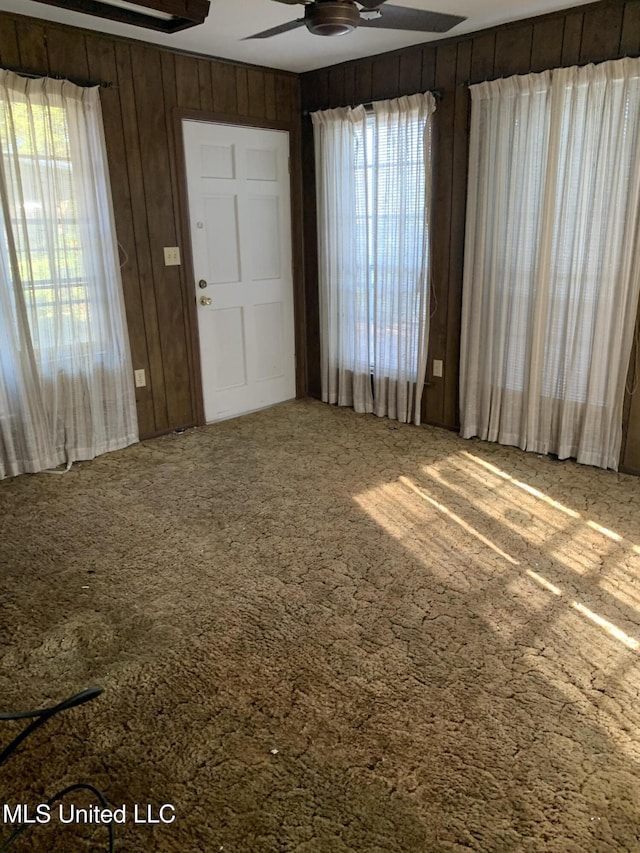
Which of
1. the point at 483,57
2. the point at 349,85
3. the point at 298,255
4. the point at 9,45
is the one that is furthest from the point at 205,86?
the point at 483,57

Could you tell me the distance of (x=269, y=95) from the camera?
4.55 m

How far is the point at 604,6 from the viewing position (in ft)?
10.6

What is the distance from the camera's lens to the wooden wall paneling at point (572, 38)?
332 cm

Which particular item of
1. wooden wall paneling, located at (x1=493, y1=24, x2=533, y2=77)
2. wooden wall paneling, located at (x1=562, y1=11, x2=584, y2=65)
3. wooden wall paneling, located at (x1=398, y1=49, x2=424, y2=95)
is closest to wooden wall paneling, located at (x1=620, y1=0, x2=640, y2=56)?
wooden wall paneling, located at (x1=562, y1=11, x2=584, y2=65)

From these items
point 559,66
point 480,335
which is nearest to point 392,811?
point 480,335

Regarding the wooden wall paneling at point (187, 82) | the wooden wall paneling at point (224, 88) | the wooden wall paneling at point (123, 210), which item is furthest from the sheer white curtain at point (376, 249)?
the wooden wall paneling at point (123, 210)

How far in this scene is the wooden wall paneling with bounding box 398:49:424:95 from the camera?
402cm

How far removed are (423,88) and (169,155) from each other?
1.67 meters

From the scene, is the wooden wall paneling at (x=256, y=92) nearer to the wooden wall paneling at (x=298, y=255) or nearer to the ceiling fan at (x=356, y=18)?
the wooden wall paneling at (x=298, y=255)

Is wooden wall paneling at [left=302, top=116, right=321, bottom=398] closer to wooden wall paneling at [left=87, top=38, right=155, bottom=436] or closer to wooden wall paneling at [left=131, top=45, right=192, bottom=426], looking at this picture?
wooden wall paneling at [left=131, top=45, right=192, bottom=426]

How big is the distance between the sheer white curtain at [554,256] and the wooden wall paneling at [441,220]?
0.20m

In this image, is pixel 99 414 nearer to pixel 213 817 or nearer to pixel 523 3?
pixel 213 817

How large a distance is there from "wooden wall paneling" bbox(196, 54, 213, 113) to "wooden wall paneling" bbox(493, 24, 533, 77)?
183 cm

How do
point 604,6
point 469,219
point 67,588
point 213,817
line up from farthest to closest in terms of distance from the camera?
point 469,219
point 604,6
point 67,588
point 213,817
